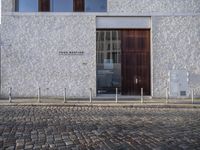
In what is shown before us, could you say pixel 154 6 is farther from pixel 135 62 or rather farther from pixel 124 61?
pixel 124 61

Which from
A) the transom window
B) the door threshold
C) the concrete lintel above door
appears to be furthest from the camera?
the transom window

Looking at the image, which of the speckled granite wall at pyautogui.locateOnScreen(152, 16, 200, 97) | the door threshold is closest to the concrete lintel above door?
the speckled granite wall at pyautogui.locateOnScreen(152, 16, 200, 97)

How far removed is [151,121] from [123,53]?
13.7 meters

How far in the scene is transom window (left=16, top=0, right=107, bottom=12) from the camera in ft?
90.6

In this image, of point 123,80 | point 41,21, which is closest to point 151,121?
point 123,80

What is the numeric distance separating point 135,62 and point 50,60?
6031 millimetres

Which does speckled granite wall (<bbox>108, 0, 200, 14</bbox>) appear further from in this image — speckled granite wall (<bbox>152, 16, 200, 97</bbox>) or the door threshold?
the door threshold

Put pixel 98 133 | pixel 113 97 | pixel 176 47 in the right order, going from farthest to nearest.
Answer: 1. pixel 176 47
2. pixel 113 97
3. pixel 98 133

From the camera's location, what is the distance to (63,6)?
91.0ft

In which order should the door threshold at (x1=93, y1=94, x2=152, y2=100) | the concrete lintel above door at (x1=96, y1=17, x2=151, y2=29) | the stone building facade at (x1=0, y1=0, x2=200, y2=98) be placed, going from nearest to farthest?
the door threshold at (x1=93, y1=94, x2=152, y2=100) < the stone building facade at (x1=0, y1=0, x2=200, y2=98) < the concrete lintel above door at (x1=96, y1=17, x2=151, y2=29)

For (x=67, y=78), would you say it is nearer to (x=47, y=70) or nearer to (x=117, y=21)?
(x=47, y=70)

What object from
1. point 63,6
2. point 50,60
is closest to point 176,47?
point 63,6

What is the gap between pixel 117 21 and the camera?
27406mm

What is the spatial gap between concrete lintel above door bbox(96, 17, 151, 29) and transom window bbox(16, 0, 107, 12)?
81 centimetres
